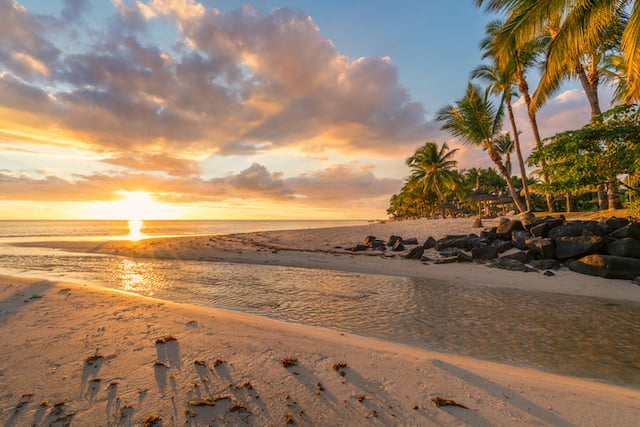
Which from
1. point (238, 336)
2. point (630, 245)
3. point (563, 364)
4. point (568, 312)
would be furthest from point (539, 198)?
point (238, 336)

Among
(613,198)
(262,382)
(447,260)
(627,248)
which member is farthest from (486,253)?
(262,382)

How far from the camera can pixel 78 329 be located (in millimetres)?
4676

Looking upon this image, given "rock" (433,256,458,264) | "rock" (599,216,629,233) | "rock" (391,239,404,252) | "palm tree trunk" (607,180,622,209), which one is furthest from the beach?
"palm tree trunk" (607,180,622,209)

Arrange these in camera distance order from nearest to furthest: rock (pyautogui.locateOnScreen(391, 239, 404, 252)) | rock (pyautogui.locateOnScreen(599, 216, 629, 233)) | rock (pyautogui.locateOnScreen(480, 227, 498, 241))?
rock (pyautogui.locateOnScreen(599, 216, 629, 233)), rock (pyautogui.locateOnScreen(480, 227, 498, 241)), rock (pyautogui.locateOnScreen(391, 239, 404, 252))

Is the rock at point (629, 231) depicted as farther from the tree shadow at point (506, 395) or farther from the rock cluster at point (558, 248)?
the tree shadow at point (506, 395)

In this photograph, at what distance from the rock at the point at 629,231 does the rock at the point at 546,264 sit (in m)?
2.47

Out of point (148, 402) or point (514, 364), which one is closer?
point (148, 402)

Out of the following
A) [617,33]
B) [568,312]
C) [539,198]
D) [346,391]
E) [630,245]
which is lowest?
[568,312]

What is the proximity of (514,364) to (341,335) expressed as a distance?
2.57 m

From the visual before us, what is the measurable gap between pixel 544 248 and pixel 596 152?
3886 mm

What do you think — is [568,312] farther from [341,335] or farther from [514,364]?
[341,335]

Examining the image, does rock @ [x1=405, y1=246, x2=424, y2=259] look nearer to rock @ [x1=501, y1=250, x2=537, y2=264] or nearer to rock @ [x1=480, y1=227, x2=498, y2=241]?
rock @ [x1=501, y1=250, x2=537, y2=264]

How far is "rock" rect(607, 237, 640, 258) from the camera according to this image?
31.7 ft

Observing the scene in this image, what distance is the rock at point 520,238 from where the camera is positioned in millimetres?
12681
